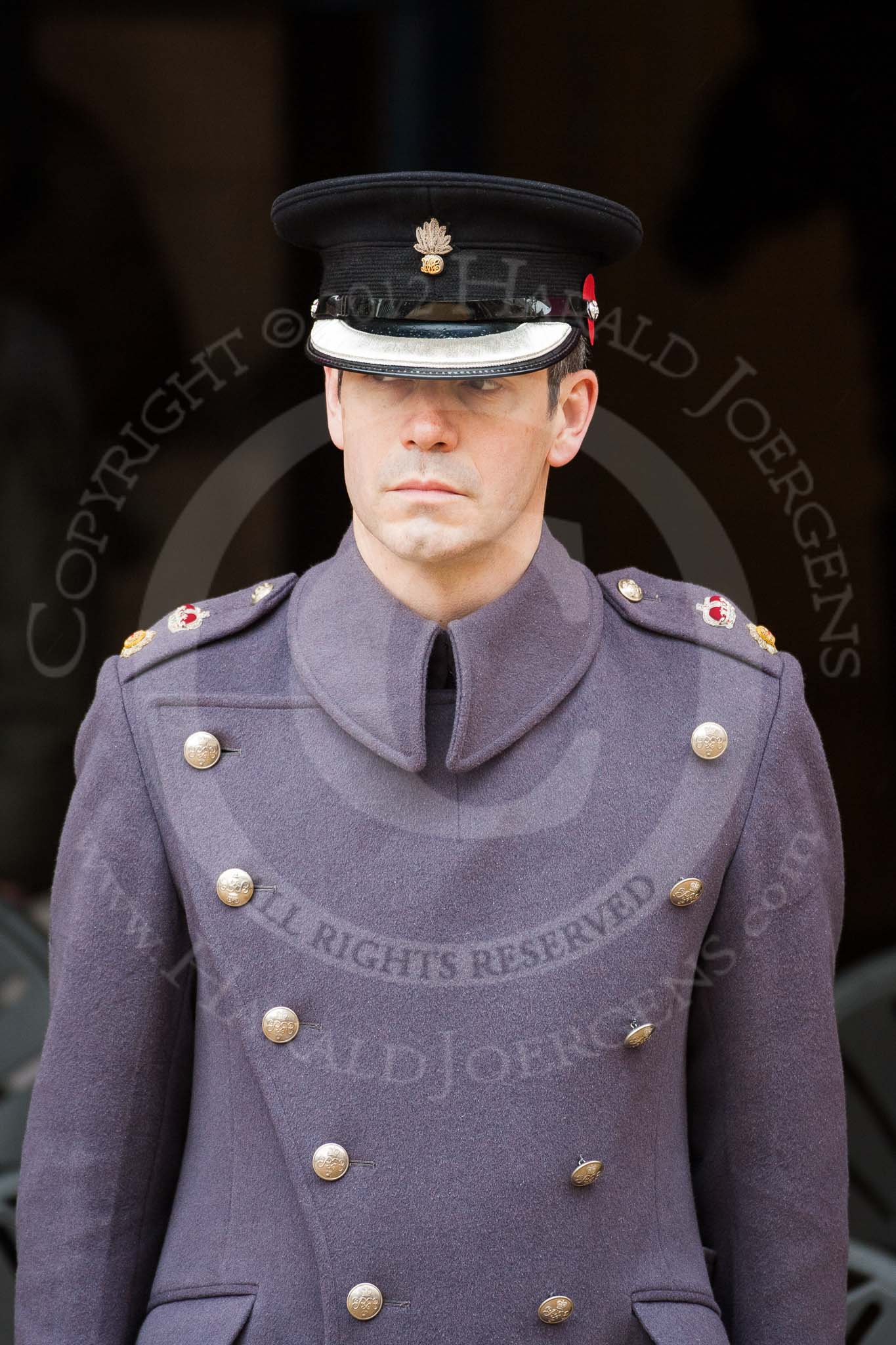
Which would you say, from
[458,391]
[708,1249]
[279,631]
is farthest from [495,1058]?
[458,391]

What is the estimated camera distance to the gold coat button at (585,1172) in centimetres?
163

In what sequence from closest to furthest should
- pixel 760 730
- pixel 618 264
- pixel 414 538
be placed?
1. pixel 414 538
2. pixel 760 730
3. pixel 618 264

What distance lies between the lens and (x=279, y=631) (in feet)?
6.00

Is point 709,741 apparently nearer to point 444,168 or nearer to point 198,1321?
point 198,1321

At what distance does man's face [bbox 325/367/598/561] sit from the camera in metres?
1.61

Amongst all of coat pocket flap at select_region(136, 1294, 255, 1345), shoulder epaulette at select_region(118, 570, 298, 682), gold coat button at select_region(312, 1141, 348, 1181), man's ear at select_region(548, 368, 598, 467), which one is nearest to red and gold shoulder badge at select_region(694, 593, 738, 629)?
man's ear at select_region(548, 368, 598, 467)

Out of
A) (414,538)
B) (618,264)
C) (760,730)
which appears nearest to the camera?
(414,538)

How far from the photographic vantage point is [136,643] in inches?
72.5

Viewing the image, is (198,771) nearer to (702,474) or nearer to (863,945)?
(702,474)

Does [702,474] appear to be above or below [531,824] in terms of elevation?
above

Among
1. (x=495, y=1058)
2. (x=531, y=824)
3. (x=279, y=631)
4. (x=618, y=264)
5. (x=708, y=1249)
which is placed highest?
(x=618, y=264)

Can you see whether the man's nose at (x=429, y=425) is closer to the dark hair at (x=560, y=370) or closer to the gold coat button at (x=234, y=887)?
the dark hair at (x=560, y=370)

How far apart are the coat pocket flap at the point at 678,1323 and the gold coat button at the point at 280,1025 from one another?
46 centimetres

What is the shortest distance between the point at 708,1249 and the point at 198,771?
802 millimetres
